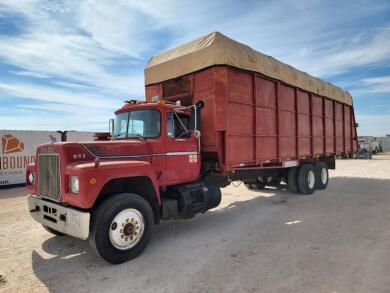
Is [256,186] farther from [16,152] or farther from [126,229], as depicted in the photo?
[16,152]

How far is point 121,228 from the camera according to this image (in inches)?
193

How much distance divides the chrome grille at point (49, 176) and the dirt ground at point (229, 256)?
1.11 m

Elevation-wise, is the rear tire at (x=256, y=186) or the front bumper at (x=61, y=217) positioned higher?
the front bumper at (x=61, y=217)

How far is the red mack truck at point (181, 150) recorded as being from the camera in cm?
482

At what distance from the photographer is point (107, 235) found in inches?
185

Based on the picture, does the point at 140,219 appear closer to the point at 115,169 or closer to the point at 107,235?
the point at 107,235

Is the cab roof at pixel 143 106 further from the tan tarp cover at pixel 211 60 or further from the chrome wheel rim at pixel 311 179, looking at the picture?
the chrome wheel rim at pixel 311 179

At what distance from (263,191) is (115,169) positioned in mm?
8125

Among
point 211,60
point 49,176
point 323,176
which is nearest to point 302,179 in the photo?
point 323,176

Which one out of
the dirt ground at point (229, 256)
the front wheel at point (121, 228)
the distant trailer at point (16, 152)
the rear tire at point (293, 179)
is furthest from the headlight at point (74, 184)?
the distant trailer at point (16, 152)

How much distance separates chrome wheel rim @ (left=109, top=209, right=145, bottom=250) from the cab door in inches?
50.8

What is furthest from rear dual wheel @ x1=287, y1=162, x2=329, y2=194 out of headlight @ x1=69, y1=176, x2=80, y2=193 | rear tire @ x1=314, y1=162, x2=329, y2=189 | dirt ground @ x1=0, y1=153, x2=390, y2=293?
headlight @ x1=69, y1=176, x2=80, y2=193

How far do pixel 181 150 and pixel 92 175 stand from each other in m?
2.27

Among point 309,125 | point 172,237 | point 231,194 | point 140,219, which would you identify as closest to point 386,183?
point 309,125
